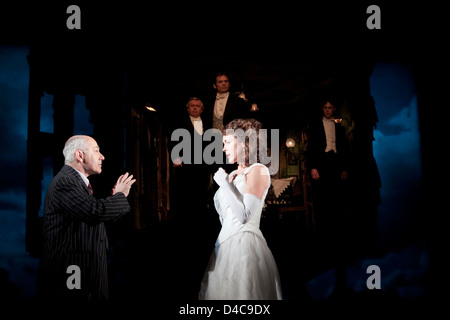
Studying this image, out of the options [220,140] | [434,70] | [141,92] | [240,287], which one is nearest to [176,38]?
[141,92]

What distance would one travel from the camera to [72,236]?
292cm

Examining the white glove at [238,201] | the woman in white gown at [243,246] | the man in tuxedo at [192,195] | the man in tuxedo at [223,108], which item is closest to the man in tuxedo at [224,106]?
the man in tuxedo at [223,108]

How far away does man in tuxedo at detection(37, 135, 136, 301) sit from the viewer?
113 inches

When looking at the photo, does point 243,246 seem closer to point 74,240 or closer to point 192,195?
point 192,195

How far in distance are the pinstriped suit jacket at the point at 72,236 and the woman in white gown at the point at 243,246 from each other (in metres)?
0.93

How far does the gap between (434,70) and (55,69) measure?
4355 mm

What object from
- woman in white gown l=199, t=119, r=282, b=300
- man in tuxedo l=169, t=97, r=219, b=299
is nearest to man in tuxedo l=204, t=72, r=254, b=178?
man in tuxedo l=169, t=97, r=219, b=299

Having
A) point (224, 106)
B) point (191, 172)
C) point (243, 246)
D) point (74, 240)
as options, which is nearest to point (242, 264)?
point (243, 246)

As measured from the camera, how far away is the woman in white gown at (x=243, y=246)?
2.95m

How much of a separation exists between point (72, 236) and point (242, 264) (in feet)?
4.71

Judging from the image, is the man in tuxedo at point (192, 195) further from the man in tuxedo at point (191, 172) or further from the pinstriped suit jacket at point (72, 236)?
the pinstriped suit jacket at point (72, 236)

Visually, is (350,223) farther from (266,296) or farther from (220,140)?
(220,140)

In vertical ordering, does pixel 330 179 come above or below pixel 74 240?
above

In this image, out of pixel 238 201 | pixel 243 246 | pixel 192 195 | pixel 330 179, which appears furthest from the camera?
pixel 330 179
